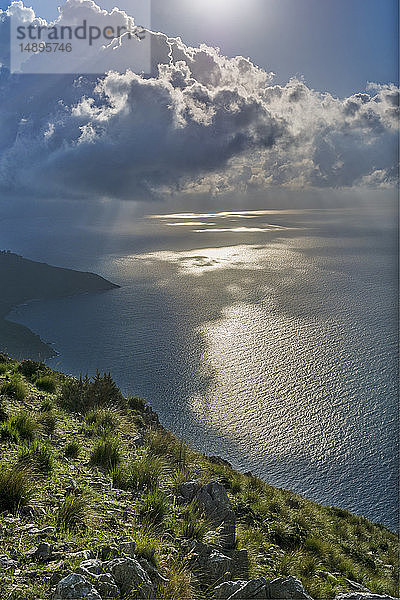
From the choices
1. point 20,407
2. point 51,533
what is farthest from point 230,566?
point 20,407

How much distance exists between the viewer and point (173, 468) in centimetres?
1009

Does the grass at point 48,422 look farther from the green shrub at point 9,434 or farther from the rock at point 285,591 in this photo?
the rock at point 285,591

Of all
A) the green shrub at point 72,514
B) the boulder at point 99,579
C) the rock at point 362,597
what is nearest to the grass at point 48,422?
the green shrub at point 72,514

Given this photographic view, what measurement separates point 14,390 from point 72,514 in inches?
303

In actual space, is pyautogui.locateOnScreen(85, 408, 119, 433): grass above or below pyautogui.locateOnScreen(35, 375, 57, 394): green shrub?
below

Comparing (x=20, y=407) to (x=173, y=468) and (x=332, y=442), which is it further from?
(x=332, y=442)

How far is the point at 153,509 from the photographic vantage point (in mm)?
6875

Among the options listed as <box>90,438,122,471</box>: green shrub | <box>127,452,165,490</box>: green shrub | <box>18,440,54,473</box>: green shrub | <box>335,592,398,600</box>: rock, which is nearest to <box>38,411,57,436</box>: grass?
<box>90,438,122,471</box>: green shrub

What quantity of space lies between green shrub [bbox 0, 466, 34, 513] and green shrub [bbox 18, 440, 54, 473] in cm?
116

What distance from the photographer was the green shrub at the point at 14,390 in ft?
39.7

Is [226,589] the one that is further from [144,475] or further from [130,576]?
[144,475]

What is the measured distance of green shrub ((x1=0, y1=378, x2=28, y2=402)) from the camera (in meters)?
12.1

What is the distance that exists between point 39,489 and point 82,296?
15883 centimetres

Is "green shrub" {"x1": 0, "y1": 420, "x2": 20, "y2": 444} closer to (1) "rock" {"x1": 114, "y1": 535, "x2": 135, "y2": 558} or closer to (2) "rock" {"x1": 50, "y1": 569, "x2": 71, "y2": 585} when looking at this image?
(1) "rock" {"x1": 114, "y1": 535, "x2": 135, "y2": 558}
